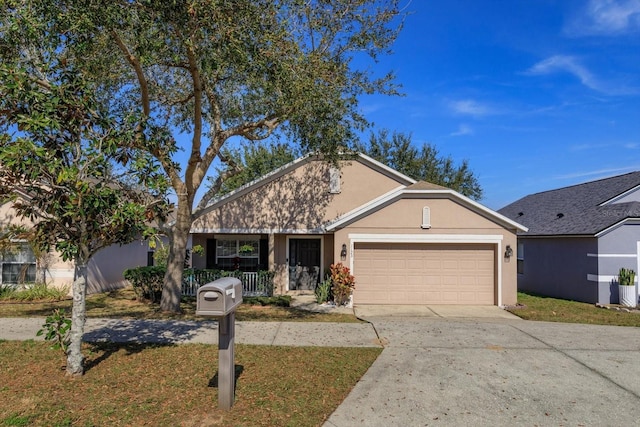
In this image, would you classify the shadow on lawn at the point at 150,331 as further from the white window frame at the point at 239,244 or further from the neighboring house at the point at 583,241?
the neighboring house at the point at 583,241

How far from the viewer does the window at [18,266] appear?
1488 centimetres

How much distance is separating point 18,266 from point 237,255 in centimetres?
780

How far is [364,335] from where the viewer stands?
9.38 meters

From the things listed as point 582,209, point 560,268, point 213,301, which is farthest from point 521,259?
point 213,301

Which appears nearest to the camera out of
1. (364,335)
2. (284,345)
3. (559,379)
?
(559,379)

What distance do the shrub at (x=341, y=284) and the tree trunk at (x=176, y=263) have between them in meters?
4.90

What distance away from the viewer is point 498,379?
6.59 metres

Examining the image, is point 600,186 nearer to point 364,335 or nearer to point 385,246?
point 385,246

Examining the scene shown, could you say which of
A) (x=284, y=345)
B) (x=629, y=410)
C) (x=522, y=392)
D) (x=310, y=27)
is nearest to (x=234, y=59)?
(x=310, y=27)

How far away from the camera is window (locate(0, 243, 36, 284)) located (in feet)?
48.8

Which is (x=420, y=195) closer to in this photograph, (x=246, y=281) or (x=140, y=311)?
(x=246, y=281)

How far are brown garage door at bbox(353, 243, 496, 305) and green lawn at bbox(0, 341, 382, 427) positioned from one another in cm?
648

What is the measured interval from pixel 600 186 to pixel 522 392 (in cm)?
1707

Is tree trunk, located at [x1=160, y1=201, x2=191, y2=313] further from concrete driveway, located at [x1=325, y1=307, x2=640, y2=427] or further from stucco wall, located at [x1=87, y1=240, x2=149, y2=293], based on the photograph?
concrete driveway, located at [x1=325, y1=307, x2=640, y2=427]
